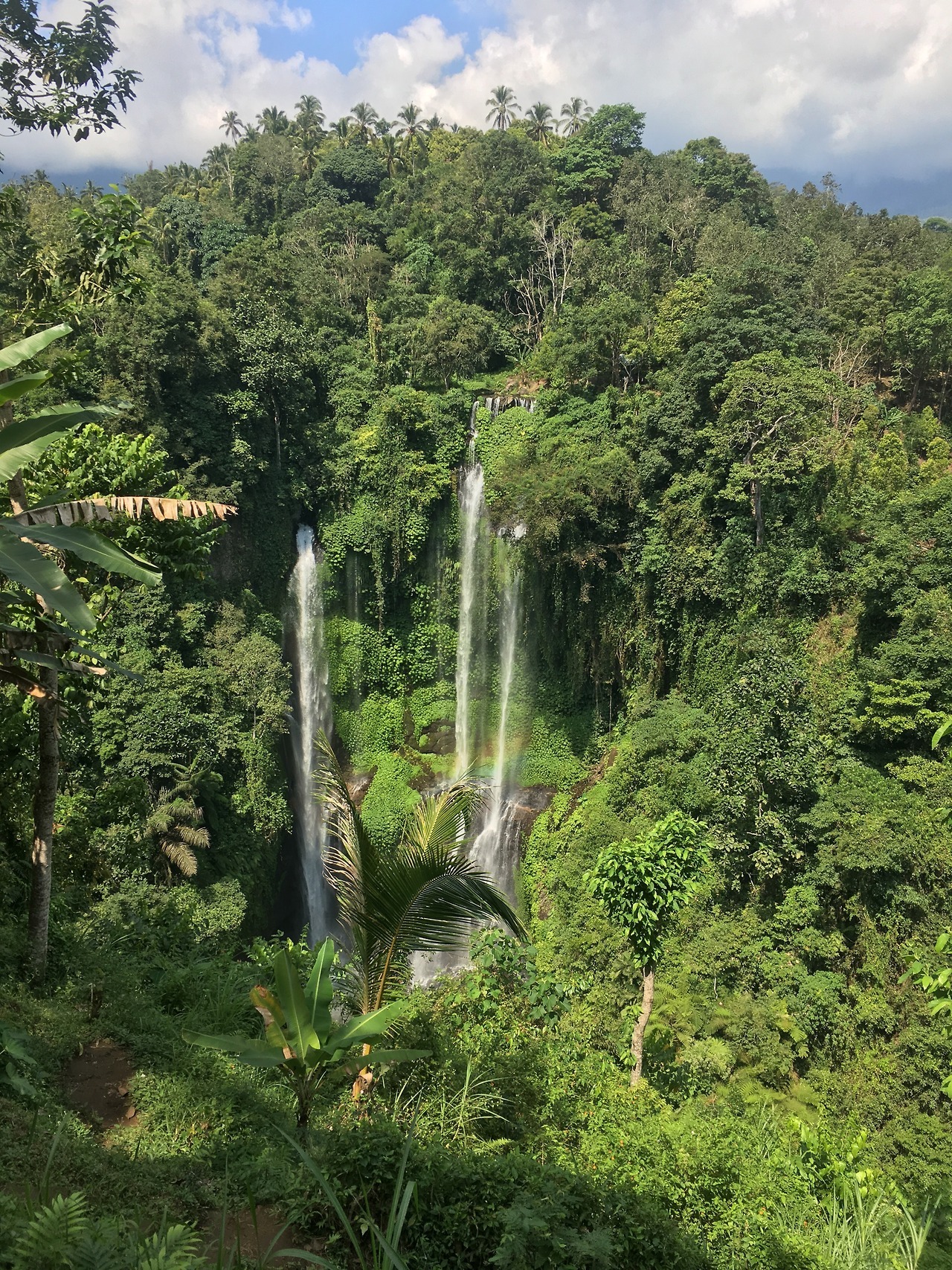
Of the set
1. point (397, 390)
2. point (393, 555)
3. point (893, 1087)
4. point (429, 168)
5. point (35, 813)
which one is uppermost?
point (429, 168)

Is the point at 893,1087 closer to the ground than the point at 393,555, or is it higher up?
closer to the ground

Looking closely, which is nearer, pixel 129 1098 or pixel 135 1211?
pixel 135 1211

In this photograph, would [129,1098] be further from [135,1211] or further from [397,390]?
[397,390]

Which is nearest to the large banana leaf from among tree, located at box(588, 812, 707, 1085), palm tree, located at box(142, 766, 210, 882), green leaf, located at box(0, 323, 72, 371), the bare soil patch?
green leaf, located at box(0, 323, 72, 371)

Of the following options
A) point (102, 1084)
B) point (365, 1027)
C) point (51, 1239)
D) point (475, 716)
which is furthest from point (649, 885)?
point (475, 716)

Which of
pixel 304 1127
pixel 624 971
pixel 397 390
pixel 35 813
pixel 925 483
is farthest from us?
pixel 397 390

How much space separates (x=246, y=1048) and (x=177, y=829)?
406 inches

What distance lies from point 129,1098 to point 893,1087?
358 inches

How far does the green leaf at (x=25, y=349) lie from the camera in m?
4.11

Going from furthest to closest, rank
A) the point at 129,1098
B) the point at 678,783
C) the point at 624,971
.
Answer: the point at 678,783 → the point at 624,971 → the point at 129,1098

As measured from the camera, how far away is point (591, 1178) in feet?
13.1

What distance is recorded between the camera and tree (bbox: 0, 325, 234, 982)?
3453mm

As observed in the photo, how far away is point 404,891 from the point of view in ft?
15.1

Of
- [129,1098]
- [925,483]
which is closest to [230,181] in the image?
[925,483]
